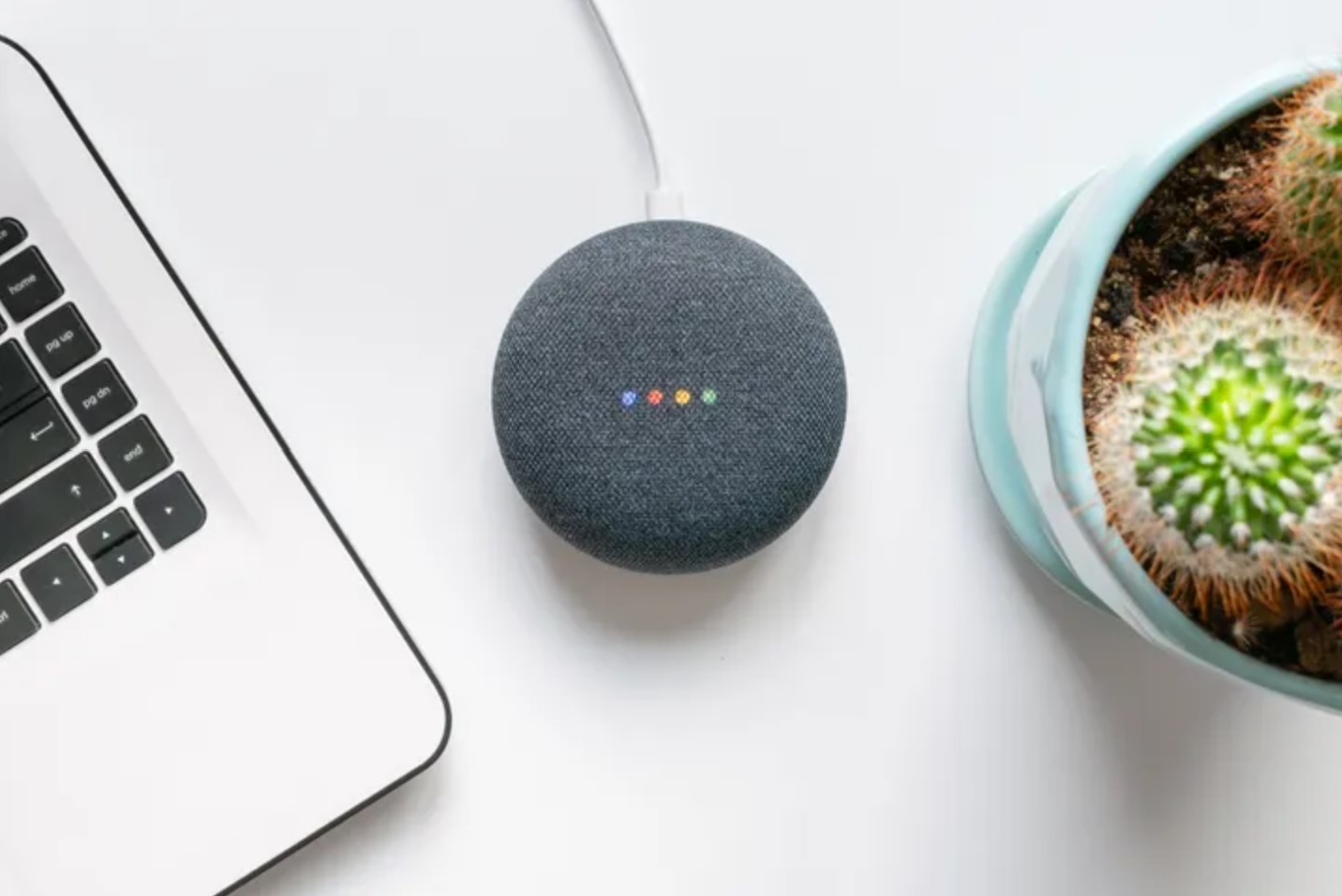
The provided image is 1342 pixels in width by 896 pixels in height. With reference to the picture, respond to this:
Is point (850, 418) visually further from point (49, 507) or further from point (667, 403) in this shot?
point (49, 507)

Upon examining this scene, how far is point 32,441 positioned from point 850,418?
34 cm

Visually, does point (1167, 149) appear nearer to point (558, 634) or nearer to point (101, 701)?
point (558, 634)

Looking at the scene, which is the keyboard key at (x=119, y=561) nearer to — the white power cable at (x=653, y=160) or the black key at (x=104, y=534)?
the black key at (x=104, y=534)

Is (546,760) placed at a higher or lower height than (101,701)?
lower

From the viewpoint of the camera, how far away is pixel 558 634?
545 mm

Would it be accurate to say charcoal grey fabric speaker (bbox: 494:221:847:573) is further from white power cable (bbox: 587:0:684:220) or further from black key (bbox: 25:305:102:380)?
black key (bbox: 25:305:102:380)

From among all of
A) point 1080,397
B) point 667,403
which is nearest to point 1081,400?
point 1080,397

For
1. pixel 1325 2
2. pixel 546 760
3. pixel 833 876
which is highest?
pixel 1325 2

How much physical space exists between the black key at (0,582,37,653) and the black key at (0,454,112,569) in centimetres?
1

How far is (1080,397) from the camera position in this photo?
38 centimetres

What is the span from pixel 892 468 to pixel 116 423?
322mm

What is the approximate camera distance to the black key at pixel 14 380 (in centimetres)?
50

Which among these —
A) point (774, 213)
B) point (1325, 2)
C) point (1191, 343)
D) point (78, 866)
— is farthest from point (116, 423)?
point (1325, 2)

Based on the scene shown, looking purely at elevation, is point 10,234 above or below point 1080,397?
above
